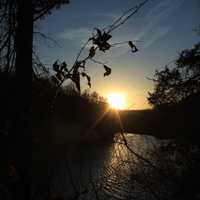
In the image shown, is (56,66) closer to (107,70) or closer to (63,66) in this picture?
(63,66)

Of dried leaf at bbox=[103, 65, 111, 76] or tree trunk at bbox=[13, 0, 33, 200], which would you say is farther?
tree trunk at bbox=[13, 0, 33, 200]

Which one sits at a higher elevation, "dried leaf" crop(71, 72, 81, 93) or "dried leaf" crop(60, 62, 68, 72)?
"dried leaf" crop(60, 62, 68, 72)

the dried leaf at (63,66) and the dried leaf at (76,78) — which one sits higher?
the dried leaf at (63,66)

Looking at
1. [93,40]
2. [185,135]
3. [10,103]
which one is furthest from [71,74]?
[185,135]

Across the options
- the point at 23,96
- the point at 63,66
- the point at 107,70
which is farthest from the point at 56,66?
the point at 23,96

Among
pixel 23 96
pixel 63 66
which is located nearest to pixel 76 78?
pixel 63 66

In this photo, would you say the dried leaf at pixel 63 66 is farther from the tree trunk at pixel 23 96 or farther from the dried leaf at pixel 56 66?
the tree trunk at pixel 23 96

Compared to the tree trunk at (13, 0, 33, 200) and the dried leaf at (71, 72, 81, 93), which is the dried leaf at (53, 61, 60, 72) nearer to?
the dried leaf at (71, 72, 81, 93)

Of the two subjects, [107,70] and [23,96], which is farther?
[23,96]

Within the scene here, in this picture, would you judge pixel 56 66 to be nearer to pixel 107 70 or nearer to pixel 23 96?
pixel 107 70

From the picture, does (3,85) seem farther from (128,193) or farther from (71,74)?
(128,193)

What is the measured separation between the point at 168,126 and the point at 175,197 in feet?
12.0

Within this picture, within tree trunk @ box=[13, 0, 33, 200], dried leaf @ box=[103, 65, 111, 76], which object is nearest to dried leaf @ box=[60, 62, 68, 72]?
dried leaf @ box=[103, 65, 111, 76]

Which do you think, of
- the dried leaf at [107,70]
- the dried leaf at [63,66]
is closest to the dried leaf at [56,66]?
the dried leaf at [63,66]
